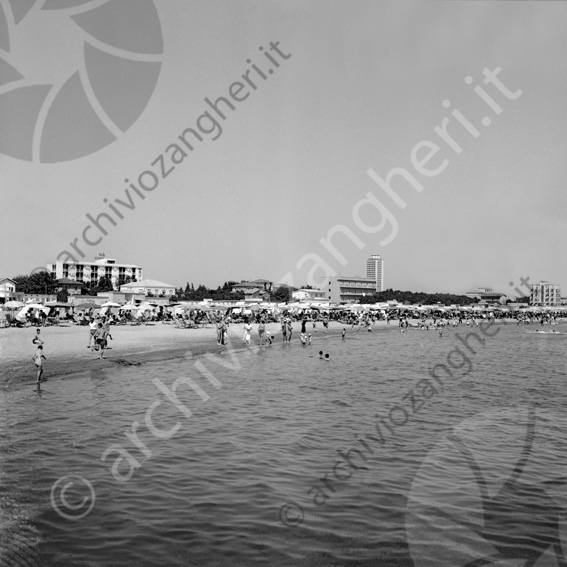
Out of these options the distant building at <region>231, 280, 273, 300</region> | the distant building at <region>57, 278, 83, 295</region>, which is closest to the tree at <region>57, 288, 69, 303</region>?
the distant building at <region>57, 278, 83, 295</region>

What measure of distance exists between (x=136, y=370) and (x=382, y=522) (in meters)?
14.8

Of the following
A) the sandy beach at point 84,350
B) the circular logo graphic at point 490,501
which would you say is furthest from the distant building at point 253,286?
the circular logo graphic at point 490,501

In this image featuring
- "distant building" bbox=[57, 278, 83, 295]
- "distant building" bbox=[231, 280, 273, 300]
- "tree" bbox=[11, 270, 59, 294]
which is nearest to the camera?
"tree" bbox=[11, 270, 59, 294]

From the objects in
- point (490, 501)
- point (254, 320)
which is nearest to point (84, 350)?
point (490, 501)

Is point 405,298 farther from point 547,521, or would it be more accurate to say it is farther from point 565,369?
point 547,521

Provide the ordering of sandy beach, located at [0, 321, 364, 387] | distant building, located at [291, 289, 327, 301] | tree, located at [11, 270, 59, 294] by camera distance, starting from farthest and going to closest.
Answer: distant building, located at [291, 289, 327, 301], tree, located at [11, 270, 59, 294], sandy beach, located at [0, 321, 364, 387]

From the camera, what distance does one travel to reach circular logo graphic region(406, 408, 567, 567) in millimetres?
6102

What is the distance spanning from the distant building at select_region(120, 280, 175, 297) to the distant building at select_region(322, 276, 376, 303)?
46208 millimetres

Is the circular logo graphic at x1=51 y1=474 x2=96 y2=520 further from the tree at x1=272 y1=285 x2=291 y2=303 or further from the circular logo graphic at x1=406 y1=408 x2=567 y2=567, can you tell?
the tree at x1=272 y1=285 x2=291 y2=303

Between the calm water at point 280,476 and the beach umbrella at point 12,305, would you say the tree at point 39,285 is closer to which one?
the beach umbrella at point 12,305

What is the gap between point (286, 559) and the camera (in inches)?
226

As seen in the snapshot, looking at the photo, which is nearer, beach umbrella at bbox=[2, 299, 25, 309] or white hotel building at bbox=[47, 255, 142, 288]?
beach umbrella at bbox=[2, 299, 25, 309]

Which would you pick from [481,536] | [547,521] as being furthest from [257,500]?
[547,521]

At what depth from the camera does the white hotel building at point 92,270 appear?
12219cm
